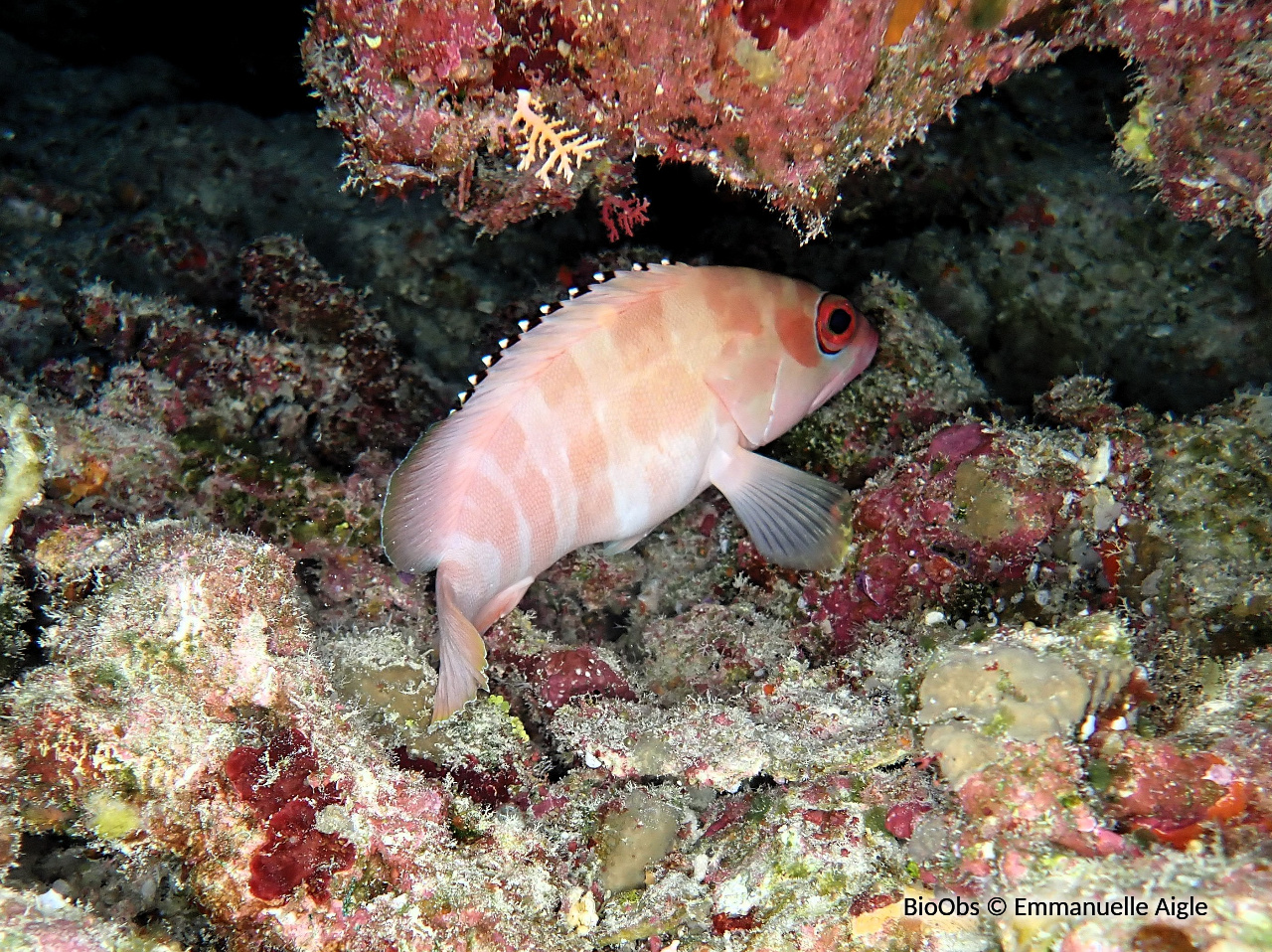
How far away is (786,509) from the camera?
3311mm

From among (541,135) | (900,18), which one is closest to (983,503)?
(900,18)

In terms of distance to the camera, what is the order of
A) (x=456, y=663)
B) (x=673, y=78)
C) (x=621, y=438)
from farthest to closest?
1. (x=621, y=438)
2. (x=456, y=663)
3. (x=673, y=78)

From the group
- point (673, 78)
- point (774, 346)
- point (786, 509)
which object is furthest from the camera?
point (774, 346)

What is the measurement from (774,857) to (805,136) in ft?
7.88

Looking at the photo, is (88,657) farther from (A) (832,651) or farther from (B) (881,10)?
(B) (881,10)

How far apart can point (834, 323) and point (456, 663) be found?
2.42 metres

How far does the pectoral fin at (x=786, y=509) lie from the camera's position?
3236mm

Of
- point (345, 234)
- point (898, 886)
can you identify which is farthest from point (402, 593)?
point (345, 234)

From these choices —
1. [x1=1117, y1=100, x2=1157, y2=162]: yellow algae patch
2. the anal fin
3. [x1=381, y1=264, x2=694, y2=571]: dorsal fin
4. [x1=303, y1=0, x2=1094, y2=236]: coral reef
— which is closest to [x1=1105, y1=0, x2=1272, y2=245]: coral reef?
[x1=1117, y1=100, x2=1157, y2=162]: yellow algae patch

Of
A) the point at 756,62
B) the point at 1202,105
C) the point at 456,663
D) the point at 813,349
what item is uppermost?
the point at 813,349

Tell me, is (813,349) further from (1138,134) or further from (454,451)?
(454,451)

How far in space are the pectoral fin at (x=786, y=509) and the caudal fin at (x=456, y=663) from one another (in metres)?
1.40

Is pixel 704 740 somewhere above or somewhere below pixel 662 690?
below

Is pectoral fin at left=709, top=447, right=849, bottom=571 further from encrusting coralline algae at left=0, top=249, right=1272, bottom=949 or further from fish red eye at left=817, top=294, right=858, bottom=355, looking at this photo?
fish red eye at left=817, top=294, right=858, bottom=355
